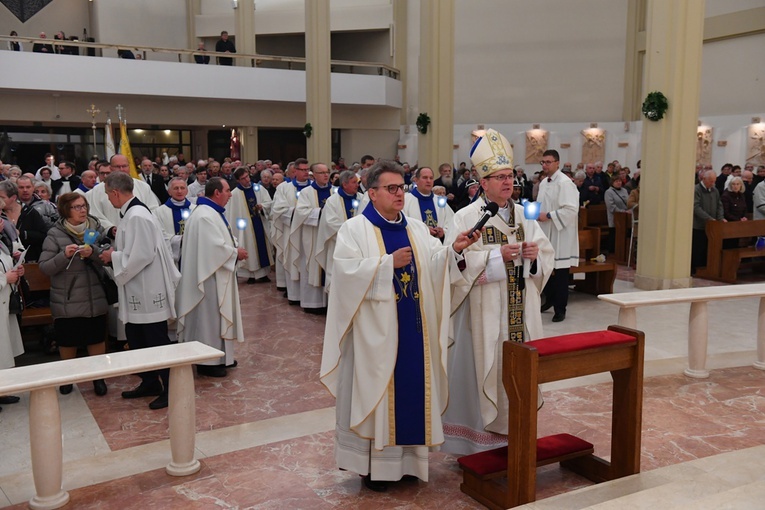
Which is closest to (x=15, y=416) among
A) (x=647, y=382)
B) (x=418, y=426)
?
(x=418, y=426)

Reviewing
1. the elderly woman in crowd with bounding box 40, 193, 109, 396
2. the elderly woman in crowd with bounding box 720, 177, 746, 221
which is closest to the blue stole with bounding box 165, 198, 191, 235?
the elderly woman in crowd with bounding box 40, 193, 109, 396

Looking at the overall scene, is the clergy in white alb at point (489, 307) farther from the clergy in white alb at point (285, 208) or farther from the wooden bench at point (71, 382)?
the clergy in white alb at point (285, 208)

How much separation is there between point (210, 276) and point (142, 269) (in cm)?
77

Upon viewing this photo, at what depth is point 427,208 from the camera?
812 cm

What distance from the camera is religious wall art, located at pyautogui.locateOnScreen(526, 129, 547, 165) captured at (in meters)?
20.0

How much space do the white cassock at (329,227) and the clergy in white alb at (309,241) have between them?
0.51 ft

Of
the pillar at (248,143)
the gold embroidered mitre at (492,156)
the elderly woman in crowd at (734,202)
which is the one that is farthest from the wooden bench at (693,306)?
the pillar at (248,143)

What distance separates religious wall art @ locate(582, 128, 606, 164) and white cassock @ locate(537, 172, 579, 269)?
459 inches

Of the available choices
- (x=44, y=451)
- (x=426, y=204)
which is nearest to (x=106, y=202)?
(x=426, y=204)

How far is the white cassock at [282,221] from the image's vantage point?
31.5ft

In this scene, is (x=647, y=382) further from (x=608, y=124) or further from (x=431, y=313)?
(x=608, y=124)

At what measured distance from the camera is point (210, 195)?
6086 mm

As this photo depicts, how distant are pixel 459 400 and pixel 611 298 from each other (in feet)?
7.37

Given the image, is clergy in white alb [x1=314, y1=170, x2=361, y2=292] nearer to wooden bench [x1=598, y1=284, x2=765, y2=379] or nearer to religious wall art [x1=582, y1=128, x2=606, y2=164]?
wooden bench [x1=598, y1=284, x2=765, y2=379]
